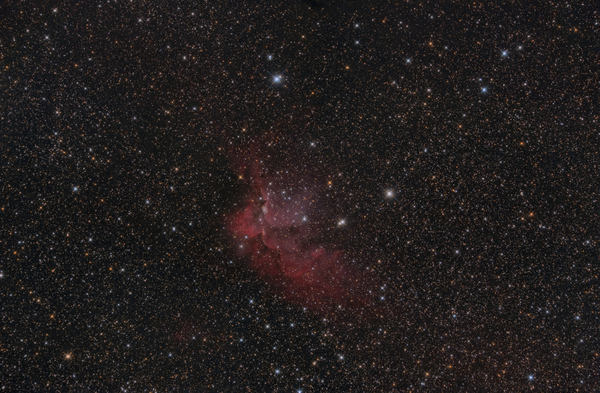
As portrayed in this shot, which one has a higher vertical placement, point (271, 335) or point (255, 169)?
point (255, 169)

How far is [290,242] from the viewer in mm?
897

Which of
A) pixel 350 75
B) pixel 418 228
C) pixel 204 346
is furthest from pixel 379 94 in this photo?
pixel 204 346

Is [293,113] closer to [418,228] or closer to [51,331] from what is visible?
[418,228]

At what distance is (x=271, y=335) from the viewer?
2.93 ft

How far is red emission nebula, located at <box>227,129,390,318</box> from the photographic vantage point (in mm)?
894

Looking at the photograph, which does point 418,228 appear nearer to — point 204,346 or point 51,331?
point 204,346

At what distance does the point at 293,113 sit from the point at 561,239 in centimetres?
83

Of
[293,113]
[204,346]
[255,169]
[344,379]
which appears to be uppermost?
[293,113]

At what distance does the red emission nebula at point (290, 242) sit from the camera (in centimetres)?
89

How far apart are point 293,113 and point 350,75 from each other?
19cm

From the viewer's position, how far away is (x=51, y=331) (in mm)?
876

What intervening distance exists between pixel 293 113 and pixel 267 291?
0.50 m

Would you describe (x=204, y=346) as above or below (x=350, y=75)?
below

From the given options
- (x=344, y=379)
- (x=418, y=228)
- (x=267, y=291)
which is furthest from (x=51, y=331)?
(x=418, y=228)
